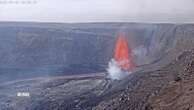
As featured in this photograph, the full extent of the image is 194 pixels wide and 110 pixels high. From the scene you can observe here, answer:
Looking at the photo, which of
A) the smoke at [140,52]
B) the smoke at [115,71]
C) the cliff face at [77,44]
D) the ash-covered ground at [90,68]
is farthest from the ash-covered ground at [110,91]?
the cliff face at [77,44]

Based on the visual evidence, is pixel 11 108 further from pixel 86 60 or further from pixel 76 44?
pixel 76 44

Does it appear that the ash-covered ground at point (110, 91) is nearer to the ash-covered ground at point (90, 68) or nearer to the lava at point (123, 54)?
the ash-covered ground at point (90, 68)

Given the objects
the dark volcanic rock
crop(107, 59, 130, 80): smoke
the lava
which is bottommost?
the dark volcanic rock

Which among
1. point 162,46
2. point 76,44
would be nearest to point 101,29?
point 76,44

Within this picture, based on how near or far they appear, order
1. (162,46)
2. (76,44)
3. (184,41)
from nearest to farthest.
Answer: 1. (184,41)
2. (162,46)
3. (76,44)

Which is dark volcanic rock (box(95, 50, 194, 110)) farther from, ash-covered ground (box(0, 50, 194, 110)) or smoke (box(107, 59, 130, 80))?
smoke (box(107, 59, 130, 80))

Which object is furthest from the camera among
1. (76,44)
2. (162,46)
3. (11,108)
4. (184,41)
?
(76,44)

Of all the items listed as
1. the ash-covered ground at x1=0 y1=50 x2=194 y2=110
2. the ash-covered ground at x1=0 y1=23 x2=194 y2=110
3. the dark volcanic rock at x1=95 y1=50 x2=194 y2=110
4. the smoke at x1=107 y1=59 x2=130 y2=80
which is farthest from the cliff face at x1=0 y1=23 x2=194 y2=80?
the dark volcanic rock at x1=95 y1=50 x2=194 y2=110

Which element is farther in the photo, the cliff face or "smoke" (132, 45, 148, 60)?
the cliff face
